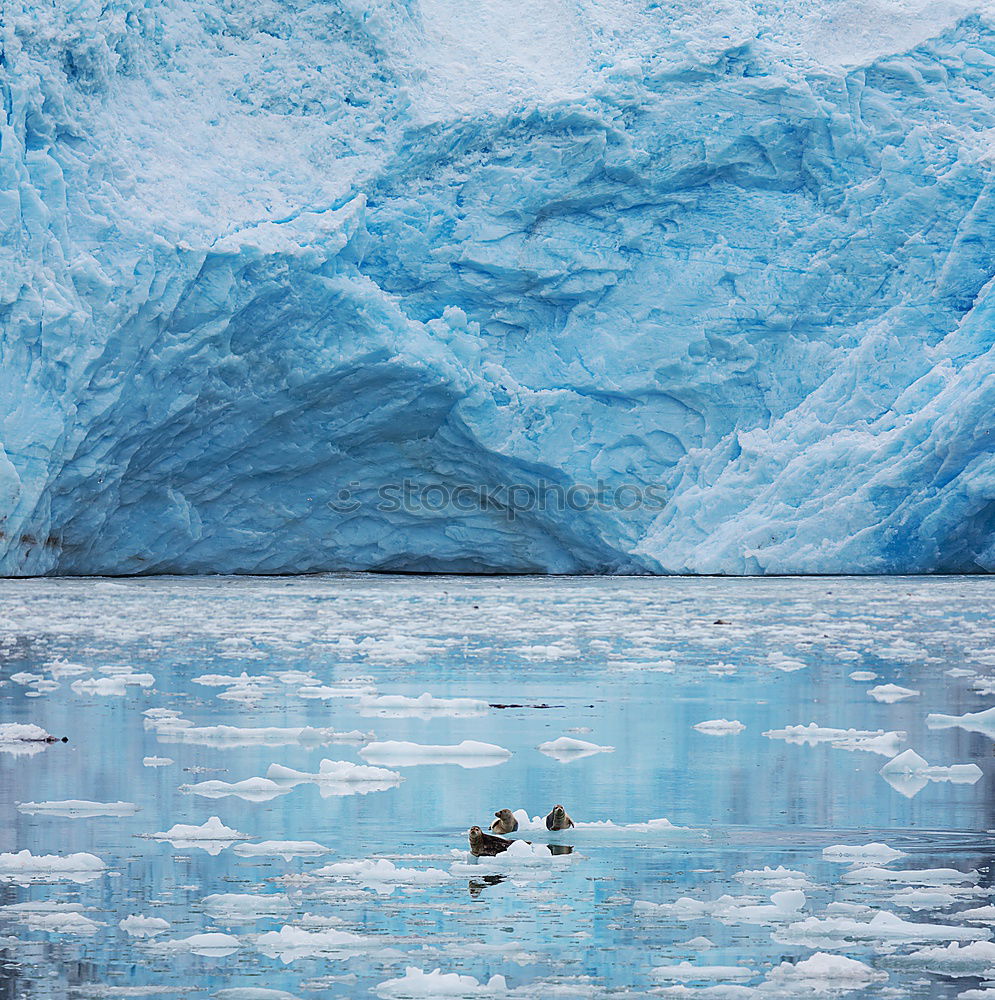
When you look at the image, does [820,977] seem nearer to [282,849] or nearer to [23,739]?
[282,849]

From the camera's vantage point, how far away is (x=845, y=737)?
3.93m

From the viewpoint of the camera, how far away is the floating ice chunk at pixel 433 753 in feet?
11.7

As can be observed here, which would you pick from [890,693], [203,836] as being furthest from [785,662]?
[203,836]

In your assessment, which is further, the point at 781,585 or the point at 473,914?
the point at 781,585

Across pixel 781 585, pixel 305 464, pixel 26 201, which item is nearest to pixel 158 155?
pixel 26 201

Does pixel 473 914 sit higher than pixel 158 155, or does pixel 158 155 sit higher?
pixel 158 155

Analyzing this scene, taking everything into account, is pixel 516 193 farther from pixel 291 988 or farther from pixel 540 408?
pixel 291 988

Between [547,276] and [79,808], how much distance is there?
45.2 ft

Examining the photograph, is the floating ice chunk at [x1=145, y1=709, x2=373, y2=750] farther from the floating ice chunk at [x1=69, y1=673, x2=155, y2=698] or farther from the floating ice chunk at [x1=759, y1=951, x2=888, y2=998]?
the floating ice chunk at [x1=759, y1=951, x2=888, y2=998]

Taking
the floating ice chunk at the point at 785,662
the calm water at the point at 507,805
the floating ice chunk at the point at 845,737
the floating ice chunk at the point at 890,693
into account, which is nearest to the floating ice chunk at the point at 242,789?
the calm water at the point at 507,805

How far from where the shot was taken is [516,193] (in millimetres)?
15922

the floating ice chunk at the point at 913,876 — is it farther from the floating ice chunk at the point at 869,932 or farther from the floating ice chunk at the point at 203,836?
the floating ice chunk at the point at 203,836

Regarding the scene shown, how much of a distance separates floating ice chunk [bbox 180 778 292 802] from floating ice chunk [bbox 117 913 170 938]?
1.00 meters

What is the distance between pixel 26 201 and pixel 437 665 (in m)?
8.81
